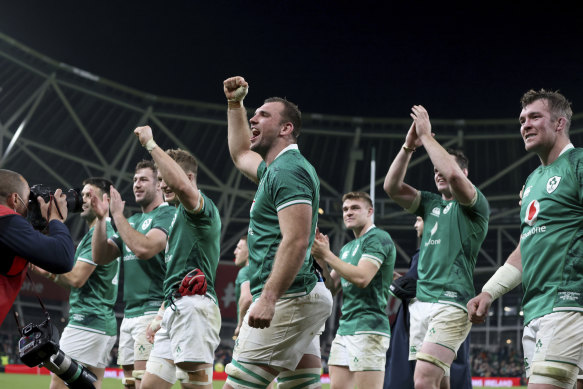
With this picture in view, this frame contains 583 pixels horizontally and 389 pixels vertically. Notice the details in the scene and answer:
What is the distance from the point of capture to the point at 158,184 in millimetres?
6938

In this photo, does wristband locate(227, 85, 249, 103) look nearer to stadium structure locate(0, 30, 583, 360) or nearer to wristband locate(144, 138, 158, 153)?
wristband locate(144, 138, 158, 153)

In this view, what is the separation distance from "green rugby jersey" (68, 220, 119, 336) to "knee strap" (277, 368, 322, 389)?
3.34 m

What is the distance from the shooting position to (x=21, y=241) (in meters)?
3.92

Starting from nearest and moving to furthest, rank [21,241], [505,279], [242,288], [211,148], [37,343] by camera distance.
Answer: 1. [21,241]
2. [37,343]
3. [505,279]
4. [242,288]
5. [211,148]

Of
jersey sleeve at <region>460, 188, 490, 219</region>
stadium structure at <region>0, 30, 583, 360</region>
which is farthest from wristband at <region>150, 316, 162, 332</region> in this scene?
stadium structure at <region>0, 30, 583, 360</region>

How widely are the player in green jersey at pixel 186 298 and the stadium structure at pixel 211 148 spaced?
71.4ft

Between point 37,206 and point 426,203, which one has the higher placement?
point 426,203

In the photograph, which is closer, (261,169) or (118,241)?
(261,169)

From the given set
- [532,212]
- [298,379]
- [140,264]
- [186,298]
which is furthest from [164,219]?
[532,212]

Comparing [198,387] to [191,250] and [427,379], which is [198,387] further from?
[427,379]

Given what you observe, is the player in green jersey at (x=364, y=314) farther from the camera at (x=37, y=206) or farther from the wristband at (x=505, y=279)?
the camera at (x=37, y=206)

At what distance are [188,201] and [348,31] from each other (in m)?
26.1

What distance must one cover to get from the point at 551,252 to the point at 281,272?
1.74 m

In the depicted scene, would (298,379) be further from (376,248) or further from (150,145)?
(376,248)
